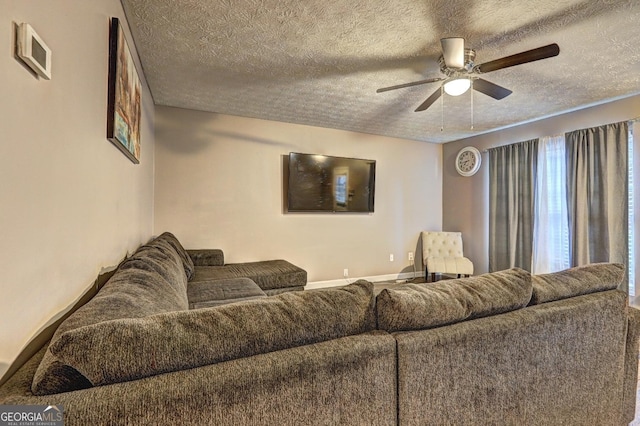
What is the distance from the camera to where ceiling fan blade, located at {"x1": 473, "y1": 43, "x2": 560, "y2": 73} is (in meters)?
1.75

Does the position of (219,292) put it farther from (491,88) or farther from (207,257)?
(491,88)

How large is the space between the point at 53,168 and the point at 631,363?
8.14 ft

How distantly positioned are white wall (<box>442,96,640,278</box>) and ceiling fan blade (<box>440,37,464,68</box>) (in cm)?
253

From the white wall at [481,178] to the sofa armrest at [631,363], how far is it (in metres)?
2.91

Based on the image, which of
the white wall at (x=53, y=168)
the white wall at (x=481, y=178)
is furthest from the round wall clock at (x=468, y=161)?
the white wall at (x=53, y=168)

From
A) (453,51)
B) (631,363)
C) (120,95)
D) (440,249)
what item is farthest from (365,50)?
(440,249)

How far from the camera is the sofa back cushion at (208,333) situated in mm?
617

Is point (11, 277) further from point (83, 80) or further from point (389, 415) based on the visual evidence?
point (389, 415)

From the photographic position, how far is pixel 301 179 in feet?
13.5

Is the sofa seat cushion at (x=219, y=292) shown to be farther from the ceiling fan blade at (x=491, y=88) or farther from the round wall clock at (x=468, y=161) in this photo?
the round wall clock at (x=468, y=161)

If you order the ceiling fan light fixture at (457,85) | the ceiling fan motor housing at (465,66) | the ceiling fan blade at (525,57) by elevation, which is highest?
the ceiling fan motor housing at (465,66)

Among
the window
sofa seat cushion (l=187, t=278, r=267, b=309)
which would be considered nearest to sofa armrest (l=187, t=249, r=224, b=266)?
sofa seat cushion (l=187, t=278, r=267, b=309)

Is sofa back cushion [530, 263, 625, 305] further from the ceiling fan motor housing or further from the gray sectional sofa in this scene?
the ceiling fan motor housing

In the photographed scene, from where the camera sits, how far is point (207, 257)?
3.47 metres
